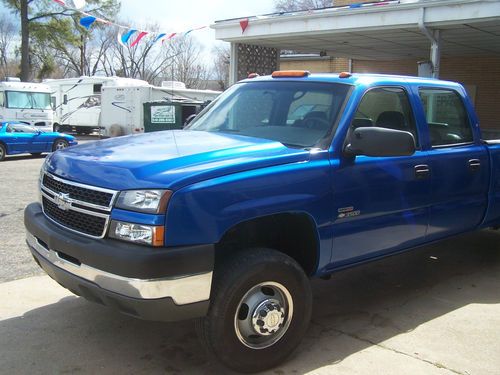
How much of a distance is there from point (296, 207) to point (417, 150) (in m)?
1.44

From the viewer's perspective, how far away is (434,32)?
10492 mm

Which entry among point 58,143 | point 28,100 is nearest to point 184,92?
point 28,100

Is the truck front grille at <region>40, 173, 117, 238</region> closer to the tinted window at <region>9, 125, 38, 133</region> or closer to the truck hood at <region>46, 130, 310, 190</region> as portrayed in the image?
the truck hood at <region>46, 130, 310, 190</region>

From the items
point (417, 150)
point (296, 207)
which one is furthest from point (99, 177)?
point (417, 150)

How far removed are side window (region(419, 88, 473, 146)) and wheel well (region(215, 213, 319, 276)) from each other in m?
1.57

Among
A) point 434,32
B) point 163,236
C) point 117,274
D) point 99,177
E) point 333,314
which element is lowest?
point 333,314

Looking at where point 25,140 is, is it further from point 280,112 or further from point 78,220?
point 78,220

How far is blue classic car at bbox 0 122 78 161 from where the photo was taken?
659 inches

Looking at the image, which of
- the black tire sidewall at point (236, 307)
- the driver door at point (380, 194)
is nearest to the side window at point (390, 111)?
the driver door at point (380, 194)

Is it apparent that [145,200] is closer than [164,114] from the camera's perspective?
Yes

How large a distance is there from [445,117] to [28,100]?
22.4m

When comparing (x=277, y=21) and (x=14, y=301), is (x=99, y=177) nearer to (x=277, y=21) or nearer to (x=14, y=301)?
(x=14, y=301)

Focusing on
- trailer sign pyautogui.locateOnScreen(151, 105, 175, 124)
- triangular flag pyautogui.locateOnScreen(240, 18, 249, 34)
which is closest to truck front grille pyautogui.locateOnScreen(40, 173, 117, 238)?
triangular flag pyautogui.locateOnScreen(240, 18, 249, 34)

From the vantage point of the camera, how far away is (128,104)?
23688 mm
